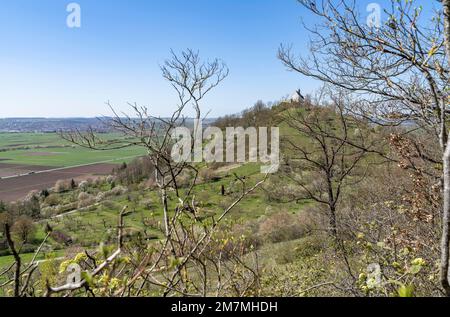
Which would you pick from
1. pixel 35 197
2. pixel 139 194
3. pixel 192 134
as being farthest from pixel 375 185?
pixel 35 197

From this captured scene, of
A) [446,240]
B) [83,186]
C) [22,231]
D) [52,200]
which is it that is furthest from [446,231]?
[83,186]

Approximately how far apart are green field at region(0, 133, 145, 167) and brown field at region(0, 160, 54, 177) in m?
3.37

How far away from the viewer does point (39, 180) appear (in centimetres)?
5303

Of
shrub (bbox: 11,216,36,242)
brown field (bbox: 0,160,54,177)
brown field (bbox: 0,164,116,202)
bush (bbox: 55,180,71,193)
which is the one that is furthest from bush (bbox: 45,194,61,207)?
shrub (bbox: 11,216,36,242)

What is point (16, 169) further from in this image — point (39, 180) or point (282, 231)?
point (282, 231)

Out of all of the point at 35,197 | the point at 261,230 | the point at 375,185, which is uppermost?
the point at 375,185

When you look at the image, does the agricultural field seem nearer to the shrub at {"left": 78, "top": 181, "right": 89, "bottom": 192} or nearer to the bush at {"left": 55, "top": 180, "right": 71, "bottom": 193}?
the bush at {"left": 55, "top": 180, "right": 71, "bottom": 193}

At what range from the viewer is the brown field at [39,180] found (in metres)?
44.8

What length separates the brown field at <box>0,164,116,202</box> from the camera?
1764 inches

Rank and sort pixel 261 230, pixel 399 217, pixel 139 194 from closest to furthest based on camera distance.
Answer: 1. pixel 399 217
2. pixel 261 230
3. pixel 139 194

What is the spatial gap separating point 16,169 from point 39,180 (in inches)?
363
